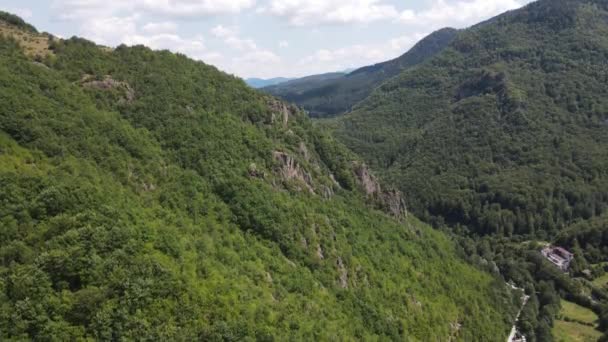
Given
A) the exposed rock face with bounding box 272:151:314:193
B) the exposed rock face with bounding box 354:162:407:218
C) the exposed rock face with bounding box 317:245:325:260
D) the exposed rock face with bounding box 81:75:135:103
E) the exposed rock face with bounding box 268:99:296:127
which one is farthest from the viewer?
the exposed rock face with bounding box 354:162:407:218

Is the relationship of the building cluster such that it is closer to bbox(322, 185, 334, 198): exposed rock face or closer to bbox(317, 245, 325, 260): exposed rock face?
bbox(322, 185, 334, 198): exposed rock face

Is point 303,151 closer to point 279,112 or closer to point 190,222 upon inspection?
point 279,112

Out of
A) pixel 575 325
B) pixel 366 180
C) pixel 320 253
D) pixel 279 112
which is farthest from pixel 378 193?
pixel 575 325

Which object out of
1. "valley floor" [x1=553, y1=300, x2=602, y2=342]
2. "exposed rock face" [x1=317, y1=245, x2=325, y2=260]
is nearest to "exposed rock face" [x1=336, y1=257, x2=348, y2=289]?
"exposed rock face" [x1=317, y1=245, x2=325, y2=260]

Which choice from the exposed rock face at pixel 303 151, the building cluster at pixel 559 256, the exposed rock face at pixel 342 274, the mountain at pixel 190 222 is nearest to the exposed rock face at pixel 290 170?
the mountain at pixel 190 222

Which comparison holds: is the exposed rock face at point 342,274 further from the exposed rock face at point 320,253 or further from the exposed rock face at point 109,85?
the exposed rock face at point 109,85

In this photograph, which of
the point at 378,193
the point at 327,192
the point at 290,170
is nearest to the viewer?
the point at 290,170
